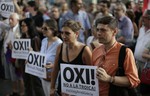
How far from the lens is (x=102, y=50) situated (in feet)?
11.2

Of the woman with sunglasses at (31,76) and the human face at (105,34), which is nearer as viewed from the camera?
the human face at (105,34)

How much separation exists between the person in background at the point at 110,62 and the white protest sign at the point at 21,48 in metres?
2.49

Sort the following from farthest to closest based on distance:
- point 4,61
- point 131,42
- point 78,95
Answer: point 4,61 < point 131,42 < point 78,95

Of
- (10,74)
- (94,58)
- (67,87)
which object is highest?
(94,58)

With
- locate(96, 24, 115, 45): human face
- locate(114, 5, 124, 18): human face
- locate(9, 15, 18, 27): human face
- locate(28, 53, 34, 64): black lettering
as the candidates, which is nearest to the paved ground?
locate(9, 15, 18, 27): human face

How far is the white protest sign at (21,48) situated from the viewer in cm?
567

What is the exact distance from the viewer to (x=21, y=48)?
5.84 metres

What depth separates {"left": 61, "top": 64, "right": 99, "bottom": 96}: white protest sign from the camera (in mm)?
3418

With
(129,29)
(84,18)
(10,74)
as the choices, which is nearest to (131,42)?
(129,29)

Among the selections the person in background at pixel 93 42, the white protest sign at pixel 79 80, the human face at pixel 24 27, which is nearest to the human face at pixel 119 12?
the person in background at pixel 93 42

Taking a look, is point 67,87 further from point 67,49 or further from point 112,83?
point 112,83

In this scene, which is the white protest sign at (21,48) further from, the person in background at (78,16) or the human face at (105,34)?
the human face at (105,34)

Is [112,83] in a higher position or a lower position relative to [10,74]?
higher

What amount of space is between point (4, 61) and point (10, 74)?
0.50 meters
